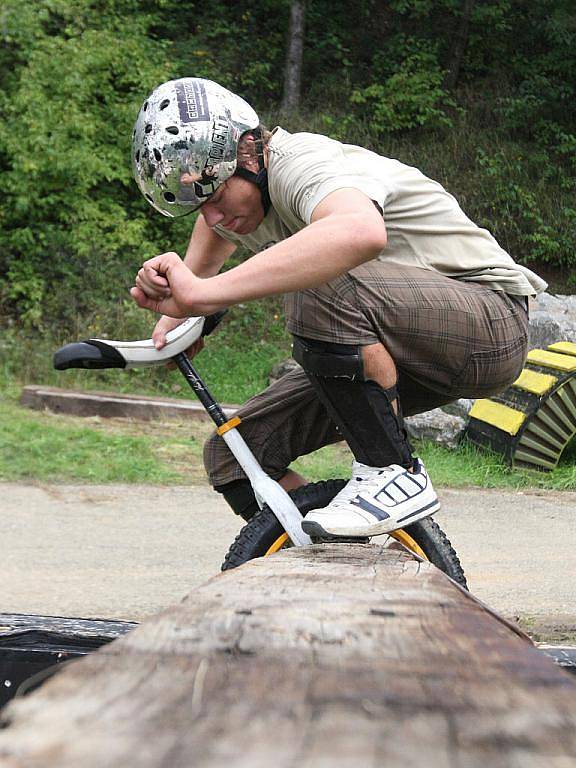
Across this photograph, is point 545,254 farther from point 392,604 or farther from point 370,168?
point 392,604

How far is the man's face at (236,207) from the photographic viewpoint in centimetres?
302

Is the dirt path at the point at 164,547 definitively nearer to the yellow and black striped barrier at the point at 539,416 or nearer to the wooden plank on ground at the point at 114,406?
the yellow and black striped barrier at the point at 539,416

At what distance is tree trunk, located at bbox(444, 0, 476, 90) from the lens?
17897 millimetres

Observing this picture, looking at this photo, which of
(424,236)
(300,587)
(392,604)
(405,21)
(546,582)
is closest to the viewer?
(392,604)

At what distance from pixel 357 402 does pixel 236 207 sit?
0.69 m

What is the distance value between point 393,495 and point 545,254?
40.4 ft

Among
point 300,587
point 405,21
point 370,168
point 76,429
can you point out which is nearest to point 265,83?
point 405,21

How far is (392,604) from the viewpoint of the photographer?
141cm

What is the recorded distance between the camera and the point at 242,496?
351 centimetres

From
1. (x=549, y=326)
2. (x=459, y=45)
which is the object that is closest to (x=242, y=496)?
(x=549, y=326)

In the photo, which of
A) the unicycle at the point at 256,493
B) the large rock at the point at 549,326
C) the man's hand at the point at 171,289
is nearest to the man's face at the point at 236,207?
the man's hand at the point at 171,289

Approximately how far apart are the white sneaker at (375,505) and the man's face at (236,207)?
80 cm

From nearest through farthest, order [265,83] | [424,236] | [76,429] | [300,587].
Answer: [300,587], [424,236], [76,429], [265,83]

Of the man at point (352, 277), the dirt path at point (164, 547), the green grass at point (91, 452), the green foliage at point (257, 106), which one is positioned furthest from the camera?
the green foliage at point (257, 106)
